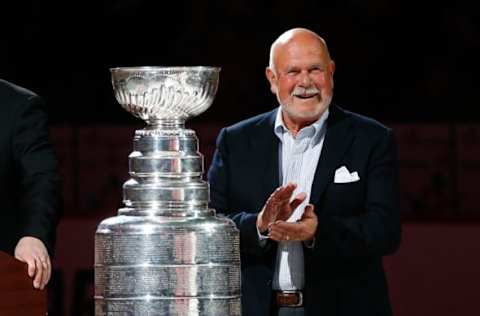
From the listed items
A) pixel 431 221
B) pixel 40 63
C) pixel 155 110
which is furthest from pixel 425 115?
pixel 155 110

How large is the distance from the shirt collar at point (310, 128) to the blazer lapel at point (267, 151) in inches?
0.5

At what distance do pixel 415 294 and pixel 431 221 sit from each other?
0.28 m

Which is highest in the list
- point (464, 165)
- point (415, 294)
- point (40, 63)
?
point (40, 63)

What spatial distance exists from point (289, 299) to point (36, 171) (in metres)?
0.59

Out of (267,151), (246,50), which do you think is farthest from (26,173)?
(246,50)

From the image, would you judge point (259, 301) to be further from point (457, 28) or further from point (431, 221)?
point (457, 28)

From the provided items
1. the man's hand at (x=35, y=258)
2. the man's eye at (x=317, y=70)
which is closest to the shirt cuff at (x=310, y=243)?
the man's eye at (x=317, y=70)

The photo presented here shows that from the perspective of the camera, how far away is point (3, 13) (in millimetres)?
6621

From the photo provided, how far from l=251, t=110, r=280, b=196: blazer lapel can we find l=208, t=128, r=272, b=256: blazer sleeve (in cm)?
6

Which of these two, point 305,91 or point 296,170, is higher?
point 305,91

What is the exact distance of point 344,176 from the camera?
314cm

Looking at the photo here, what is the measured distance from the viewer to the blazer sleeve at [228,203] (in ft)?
10.1

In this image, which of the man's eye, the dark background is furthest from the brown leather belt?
the dark background

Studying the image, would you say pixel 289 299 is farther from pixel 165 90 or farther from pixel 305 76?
pixel 165 90
